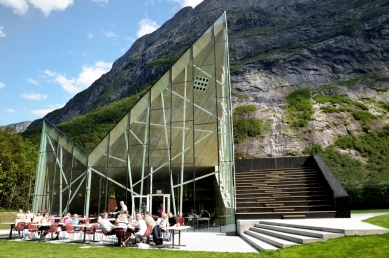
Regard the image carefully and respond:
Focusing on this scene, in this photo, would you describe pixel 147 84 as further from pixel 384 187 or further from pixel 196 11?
pixel 384 187

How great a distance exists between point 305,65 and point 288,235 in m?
88.9

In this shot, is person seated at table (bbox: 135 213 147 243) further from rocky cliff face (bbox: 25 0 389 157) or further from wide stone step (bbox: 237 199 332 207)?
rocky cliff face (bbox: 25 0 389 157)

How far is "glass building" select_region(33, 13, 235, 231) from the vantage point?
15938 mm

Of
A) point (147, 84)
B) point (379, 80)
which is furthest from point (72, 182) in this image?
point (147, 84)

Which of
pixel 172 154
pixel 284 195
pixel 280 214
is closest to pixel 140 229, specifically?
pixel 172 154

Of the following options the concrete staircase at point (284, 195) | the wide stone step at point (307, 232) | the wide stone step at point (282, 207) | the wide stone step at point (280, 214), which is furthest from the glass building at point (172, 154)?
the wide stone step at point (307, 232)

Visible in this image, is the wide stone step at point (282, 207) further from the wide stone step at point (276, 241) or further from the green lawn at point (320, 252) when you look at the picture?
the green lawn at point (320, 252)

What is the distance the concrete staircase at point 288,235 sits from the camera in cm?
830

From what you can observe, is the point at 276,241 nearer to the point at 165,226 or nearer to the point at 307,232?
the point at 307,232

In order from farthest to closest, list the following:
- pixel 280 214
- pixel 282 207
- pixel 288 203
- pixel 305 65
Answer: pixel 305 65 → pixel 288 203 → pixel 282 207 → pixel 280 214

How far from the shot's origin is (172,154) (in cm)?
1683

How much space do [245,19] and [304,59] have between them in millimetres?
50414

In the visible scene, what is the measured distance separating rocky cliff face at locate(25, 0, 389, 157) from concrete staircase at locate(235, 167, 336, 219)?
48248 mm

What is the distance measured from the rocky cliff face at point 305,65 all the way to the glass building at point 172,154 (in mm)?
53388
